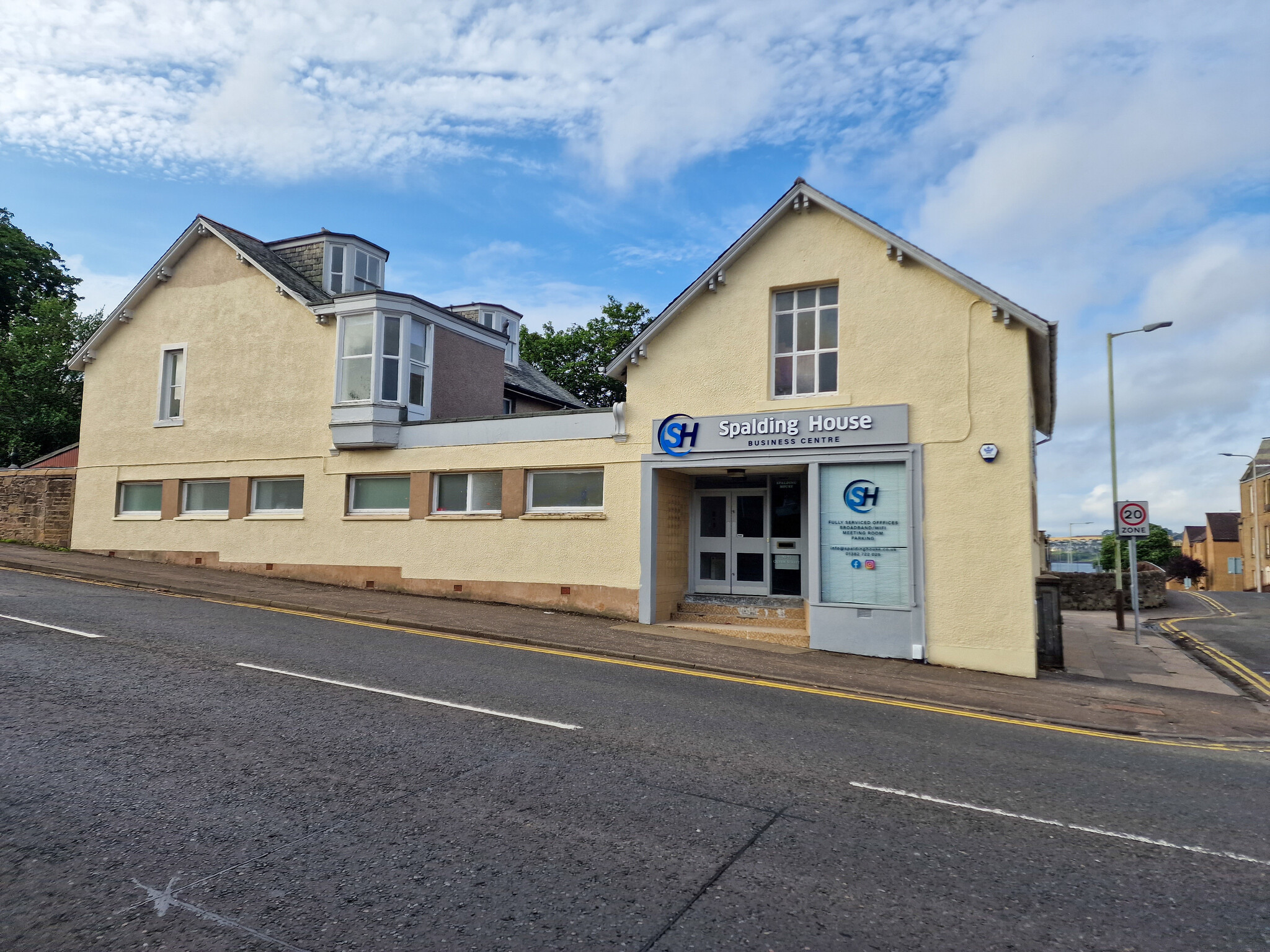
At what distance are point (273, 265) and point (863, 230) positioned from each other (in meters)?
15.2

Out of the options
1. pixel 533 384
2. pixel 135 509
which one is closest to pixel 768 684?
pixel 135 509

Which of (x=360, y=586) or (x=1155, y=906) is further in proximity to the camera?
(x=360, y=586)

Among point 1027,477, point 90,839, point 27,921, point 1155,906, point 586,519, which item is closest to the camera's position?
point 27,921

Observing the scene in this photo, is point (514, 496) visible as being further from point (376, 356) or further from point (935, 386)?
point (935, 386)

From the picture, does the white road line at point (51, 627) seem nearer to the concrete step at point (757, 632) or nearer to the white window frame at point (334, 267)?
the concrete step at point (757, 632)

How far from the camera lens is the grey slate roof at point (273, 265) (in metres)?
19.6

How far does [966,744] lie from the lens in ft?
24.8

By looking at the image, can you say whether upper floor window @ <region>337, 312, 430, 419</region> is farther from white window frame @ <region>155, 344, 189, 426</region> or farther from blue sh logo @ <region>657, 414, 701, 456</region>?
blue sh logo @ <region>657, 414, 701, 456</region>

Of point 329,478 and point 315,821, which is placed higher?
point 329,478

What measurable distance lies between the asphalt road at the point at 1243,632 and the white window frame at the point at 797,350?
9523 millimetres

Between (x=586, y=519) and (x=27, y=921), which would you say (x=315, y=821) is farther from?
(x=586, y=519)

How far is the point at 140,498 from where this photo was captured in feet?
70.3

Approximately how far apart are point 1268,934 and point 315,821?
16.7 ft

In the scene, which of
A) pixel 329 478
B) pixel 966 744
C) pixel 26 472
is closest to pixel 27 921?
pixel 966 744
